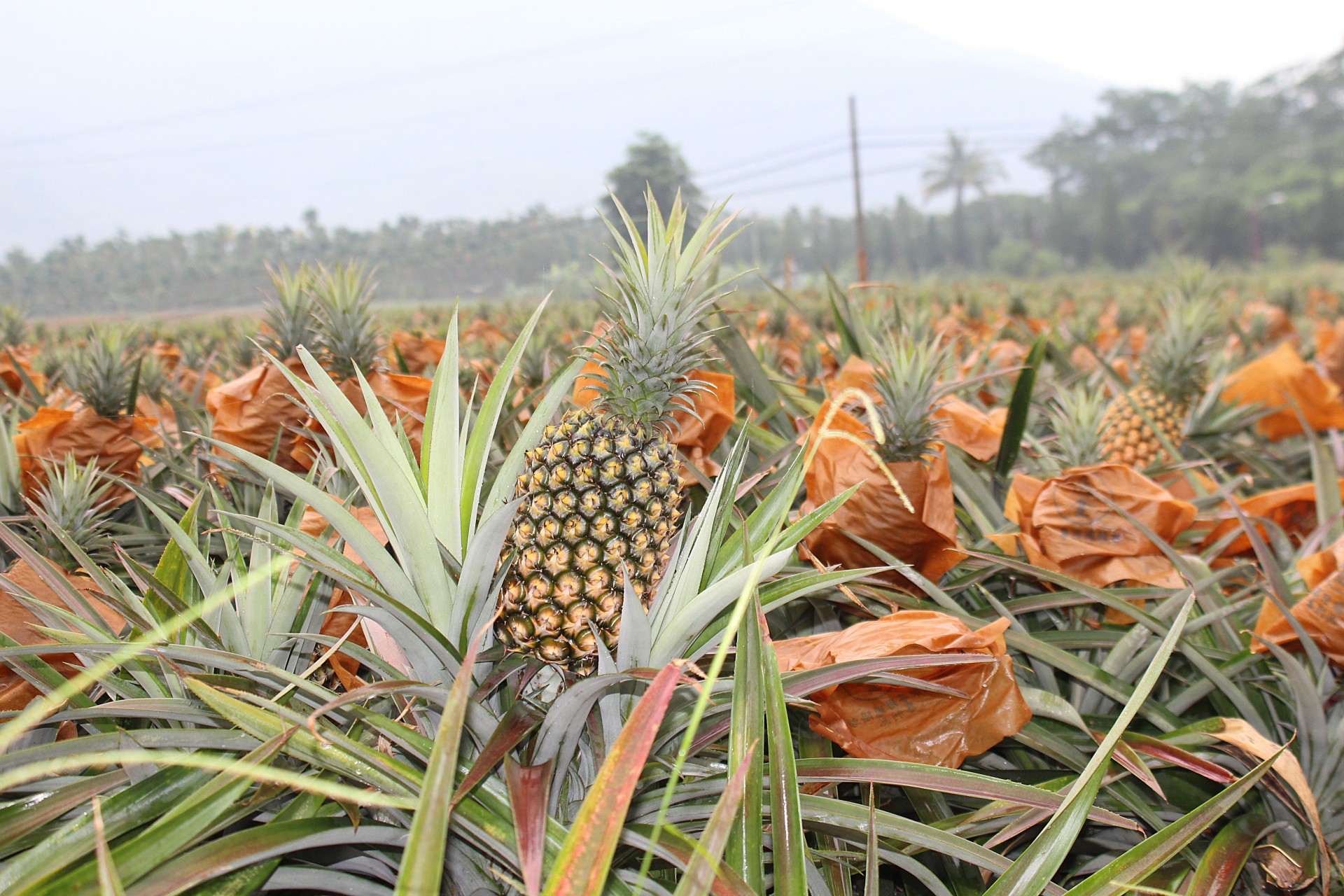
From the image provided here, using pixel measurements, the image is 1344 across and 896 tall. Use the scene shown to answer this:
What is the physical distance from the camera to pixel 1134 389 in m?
2.80

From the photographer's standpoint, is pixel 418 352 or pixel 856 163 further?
pixel 856 163

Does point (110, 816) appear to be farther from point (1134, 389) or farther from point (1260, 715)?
point (1134, 389)

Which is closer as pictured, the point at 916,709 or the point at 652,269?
the point at 652,269

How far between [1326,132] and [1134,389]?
7521 cm

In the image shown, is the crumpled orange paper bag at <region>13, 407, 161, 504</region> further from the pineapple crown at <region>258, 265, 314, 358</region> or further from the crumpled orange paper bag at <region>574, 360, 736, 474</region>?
the crumpled orange paper bag at <region>574, 360, 736, 474</region>

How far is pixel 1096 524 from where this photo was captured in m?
1.69

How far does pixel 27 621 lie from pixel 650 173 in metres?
2.08

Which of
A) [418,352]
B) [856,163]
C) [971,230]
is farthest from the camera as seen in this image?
[971,230]

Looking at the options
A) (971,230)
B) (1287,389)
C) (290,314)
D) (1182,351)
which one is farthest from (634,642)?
(971,230)

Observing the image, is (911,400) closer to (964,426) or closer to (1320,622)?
(964,426)

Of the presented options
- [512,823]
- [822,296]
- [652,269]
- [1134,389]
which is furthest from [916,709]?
[822,296]

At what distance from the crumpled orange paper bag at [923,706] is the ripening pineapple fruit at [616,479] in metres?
0.38

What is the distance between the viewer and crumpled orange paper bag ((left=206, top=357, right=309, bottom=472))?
5.69 ft

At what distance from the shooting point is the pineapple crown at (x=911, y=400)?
1.62 meters
